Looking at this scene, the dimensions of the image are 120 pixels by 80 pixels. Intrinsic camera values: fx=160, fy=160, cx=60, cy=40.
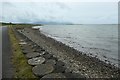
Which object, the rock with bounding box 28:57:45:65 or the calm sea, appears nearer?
the rock with bounding box 28:57:45:65

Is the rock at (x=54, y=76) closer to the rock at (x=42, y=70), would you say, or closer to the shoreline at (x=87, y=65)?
the rock at (x=42, y=70)

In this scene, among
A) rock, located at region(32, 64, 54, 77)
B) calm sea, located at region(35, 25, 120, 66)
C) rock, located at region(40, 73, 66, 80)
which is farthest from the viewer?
calm sea, located at region(35, 25, 120, 66)

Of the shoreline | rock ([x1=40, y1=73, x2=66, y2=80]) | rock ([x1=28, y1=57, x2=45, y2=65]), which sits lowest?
the shoreline

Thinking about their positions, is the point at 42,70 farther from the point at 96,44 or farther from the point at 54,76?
the point at 96,44

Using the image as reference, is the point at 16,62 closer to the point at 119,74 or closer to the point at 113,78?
the point at 113,78

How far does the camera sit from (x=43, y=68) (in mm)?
12086

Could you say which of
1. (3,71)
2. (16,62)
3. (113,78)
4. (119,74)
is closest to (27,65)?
(16,62)

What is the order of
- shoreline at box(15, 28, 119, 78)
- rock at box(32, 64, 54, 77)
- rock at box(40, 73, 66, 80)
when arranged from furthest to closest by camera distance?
shoreline at box(15, 28, 119, 78) < rock at box(32, 64, 54, 77) < rock at box(40, 73, 66, 80)

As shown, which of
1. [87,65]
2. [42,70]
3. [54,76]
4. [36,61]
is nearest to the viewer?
[54,76]

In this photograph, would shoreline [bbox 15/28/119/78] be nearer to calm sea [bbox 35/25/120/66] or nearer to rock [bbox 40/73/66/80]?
calm sea [bbox 35/25/120/66]

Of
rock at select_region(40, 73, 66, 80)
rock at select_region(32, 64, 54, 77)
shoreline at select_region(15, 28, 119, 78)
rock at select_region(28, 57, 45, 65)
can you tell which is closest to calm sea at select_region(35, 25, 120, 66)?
shoreline at select_region(15, 28, 119, 78)

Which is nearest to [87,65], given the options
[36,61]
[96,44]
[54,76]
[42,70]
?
[36,61]

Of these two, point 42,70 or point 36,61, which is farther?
point 36,61

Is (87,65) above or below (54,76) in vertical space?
below
